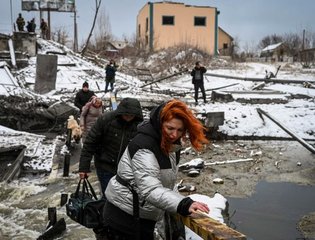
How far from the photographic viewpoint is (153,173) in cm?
247

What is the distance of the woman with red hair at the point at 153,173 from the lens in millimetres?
2436

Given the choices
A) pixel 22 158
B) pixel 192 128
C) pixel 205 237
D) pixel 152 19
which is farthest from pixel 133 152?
pixel 152 19

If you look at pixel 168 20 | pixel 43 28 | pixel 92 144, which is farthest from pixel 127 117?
pixel 168 20

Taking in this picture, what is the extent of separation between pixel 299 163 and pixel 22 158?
20.8 ft

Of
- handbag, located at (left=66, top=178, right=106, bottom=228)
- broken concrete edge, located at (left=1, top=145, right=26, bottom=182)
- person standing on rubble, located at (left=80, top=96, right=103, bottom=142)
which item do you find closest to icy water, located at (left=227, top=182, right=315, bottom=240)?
handbag, located at (left=66, top=178, right=106, bottom=228)

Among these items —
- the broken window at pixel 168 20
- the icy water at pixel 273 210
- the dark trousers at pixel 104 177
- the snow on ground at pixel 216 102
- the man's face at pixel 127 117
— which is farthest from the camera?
the broken window at pixel 168 20

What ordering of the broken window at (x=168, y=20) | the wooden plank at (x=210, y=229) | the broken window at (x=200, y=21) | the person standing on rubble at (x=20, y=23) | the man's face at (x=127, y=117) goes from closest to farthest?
1. the wooden plank at (x=210, y=229)
2. the man's face at (x=127, y=117)
3. the person standing on rubble at (x=20, y=23)
4. the broken window at (x=168, y=20)
5. the broken window at (x=200, y=21)

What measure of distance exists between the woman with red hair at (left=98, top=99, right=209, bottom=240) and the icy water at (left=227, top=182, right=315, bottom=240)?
9.50 ft

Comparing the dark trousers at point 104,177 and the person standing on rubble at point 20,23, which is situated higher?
the person standing on rubble at point 20,23

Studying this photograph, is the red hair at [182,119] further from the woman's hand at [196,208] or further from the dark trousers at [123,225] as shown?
the dark trousers at [123,225]

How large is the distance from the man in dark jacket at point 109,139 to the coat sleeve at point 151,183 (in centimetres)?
189

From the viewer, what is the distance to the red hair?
97.5 inches

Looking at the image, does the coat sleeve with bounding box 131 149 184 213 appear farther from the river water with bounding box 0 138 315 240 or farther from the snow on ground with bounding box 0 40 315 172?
the snow on ground with bounding box 0 40 315 172

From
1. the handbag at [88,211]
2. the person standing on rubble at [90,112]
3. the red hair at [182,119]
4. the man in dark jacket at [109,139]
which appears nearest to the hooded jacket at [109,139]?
the man in dark jacket at [109,139]
